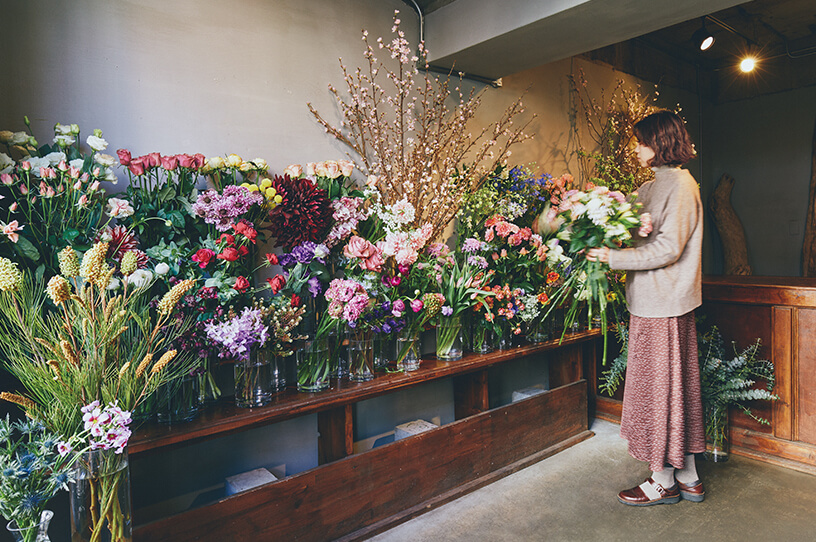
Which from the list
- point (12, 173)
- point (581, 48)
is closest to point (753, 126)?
point (581, 48)

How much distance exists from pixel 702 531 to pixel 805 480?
916 millimetres

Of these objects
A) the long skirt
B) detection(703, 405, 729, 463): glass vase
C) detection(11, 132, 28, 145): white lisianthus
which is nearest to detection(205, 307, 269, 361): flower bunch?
detection(11, 132, 28, 145): white lisianthus

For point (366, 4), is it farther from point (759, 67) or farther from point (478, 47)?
point (759, 67)

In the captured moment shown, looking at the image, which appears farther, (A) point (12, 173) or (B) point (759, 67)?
(B) point (759, 67)

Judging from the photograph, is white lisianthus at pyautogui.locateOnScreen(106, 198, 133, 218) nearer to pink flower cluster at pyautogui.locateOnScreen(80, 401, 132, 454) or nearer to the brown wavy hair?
pink flower cluster at pyautogui.locateOnScreen(80, 401, 132, 454)

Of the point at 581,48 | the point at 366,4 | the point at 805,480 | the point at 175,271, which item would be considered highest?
the point at 366,4

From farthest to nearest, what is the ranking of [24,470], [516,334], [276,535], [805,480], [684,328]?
[516,334] < [805,480] < [684,328] < [276,535] < [24,470]

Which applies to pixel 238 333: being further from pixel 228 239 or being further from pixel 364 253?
pixel 364 253

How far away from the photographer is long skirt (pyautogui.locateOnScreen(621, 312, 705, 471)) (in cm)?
229

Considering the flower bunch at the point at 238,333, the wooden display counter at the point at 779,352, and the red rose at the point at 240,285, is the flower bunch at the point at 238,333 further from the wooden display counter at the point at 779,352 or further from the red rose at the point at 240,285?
the wooden display counter at the point at 779,352

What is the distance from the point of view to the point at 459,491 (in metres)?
2.46

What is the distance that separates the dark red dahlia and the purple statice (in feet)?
0.44

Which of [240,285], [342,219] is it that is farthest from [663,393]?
[240,285]

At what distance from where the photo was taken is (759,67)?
18.1ft
